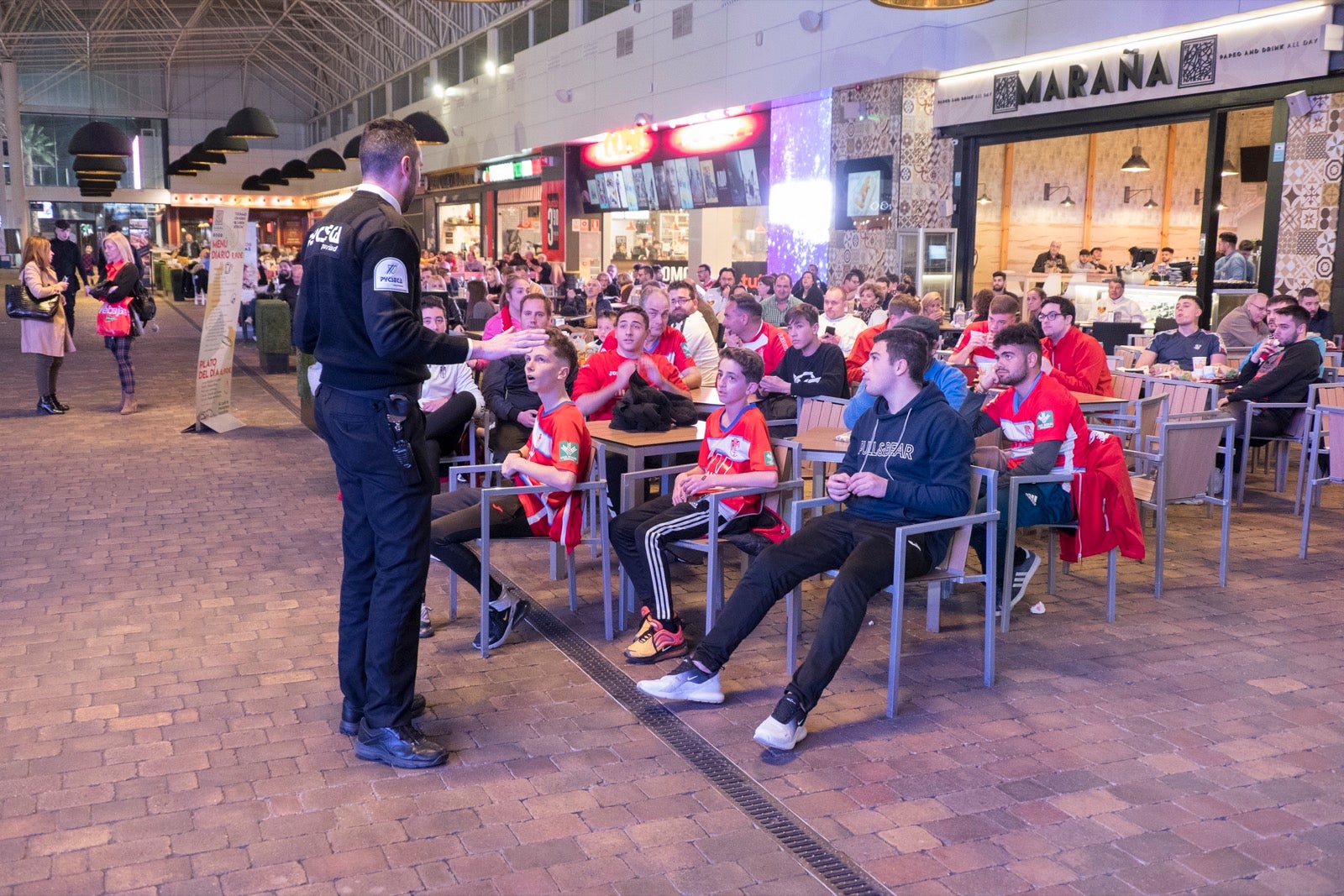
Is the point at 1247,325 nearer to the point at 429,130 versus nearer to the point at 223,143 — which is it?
the point at 429,130

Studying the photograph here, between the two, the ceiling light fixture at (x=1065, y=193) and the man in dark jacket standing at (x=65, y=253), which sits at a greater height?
the ceiling light fixture at (x=1065, y=193)

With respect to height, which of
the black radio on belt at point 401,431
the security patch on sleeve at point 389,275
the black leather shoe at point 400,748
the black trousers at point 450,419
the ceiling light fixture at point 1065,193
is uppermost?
the ceiling light fixture at point 1065,193

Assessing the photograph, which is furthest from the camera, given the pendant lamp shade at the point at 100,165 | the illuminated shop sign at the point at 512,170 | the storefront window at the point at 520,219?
the storefront window at the point at 520,219

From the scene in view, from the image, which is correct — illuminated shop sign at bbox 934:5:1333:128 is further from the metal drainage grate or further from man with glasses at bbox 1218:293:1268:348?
the metal drainage grate

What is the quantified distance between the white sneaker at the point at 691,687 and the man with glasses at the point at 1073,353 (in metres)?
3.55

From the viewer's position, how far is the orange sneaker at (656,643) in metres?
4.33

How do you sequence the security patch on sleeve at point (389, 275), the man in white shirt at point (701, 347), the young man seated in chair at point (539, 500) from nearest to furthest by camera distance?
the security patch on sleeve at point (389, 275)
the young man seated in chair at point (539, 500)
the man in white shirt at point (701, 347)

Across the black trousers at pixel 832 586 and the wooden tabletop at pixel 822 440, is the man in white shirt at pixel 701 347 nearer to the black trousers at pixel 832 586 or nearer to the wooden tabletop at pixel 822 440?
the wooden tabletop at pixel 822 440

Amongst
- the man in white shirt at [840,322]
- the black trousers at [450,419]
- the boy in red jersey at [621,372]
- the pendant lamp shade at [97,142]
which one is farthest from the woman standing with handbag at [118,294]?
the pendant lamp shade at [97,142]

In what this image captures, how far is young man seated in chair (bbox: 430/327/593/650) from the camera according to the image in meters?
4.44

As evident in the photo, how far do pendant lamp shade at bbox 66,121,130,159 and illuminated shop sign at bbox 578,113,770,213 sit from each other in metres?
8.29

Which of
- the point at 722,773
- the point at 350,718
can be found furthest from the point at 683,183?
the point at 722,773

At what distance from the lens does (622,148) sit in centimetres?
2061

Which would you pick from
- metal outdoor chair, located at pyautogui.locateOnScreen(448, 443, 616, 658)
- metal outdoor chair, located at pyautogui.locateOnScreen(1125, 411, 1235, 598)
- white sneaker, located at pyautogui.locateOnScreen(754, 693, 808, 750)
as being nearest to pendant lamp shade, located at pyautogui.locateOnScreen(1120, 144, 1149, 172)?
metal outdoor chair, located at pyautogui.locateOnScreen(1125, 411, 1235, 598)
